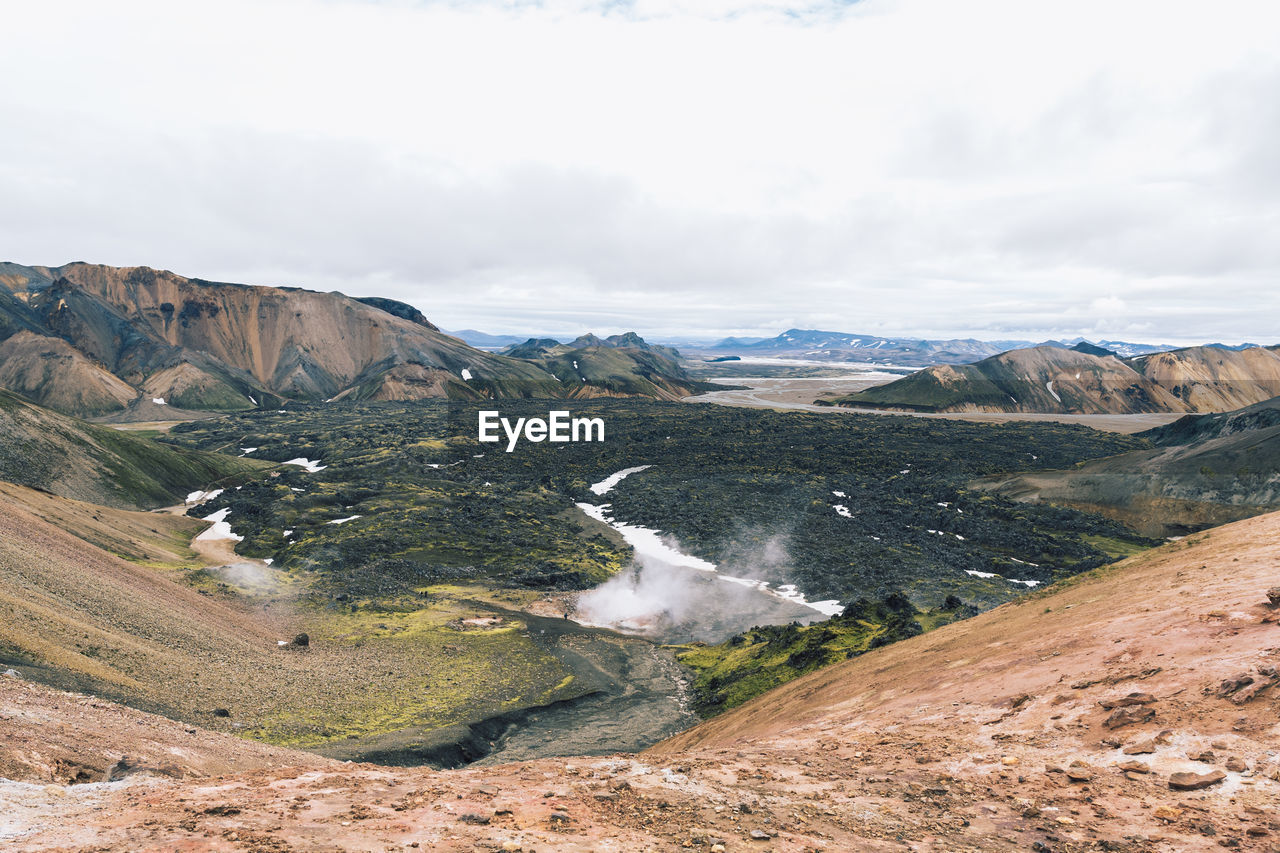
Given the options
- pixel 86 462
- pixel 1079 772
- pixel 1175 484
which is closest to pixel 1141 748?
pixel 1079 772

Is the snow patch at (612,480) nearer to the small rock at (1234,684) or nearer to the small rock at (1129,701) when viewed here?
the small rock at (1129,701)

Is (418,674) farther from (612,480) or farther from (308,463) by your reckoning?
(308,463)

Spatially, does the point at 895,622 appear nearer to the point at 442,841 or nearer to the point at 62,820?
the point at 442,841

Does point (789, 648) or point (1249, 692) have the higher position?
point (1249, 692)

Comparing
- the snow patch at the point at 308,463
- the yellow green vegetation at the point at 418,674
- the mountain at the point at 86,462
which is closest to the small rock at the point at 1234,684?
the yellow green vegetation at the point at 418,674

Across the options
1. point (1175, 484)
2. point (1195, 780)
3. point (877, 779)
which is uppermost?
point (1195, 780)

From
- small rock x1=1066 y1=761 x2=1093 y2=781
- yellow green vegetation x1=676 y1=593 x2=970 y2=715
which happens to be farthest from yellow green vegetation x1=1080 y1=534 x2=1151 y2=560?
small rock x1=1066 y1=761 x2=1093 y2=781
